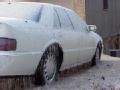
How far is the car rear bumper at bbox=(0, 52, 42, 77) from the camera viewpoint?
655 centimetres

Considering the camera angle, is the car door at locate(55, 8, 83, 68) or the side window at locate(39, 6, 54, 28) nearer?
the side window at locate(39, 6, 54, 28)

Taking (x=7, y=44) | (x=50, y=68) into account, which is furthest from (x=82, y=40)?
(x=7, y=44)

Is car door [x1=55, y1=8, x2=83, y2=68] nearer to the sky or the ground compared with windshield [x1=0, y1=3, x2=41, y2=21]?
nearer to the ground

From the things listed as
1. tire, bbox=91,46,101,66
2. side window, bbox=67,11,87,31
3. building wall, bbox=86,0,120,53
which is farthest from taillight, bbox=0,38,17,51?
building wall, bbox=86,0,120,53

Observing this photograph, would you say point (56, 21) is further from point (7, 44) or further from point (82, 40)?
point (7, 44)

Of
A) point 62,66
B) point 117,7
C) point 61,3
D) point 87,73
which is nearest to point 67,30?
point 62,66

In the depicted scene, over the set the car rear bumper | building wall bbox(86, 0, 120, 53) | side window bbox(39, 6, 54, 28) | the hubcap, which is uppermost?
side window bbox(39, 6, 54, 28)

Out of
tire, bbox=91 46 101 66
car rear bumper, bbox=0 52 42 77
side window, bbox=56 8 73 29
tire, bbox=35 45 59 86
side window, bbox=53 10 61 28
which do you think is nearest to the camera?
car rear bumper, bbox=0 52 42 77

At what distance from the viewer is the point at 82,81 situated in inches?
328

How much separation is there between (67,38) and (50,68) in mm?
903

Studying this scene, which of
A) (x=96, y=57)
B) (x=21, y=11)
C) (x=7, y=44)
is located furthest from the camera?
(x=96, y=57)

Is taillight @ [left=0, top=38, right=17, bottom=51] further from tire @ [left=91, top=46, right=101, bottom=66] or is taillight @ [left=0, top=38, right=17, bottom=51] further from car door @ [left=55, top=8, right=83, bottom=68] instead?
tire @ [left=91, top=46, right=101, bottom=66]

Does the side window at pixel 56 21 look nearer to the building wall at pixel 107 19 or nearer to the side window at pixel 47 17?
the side window at pixel 47 17

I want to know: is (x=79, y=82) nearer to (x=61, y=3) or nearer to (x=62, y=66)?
(x=62, y=66)
